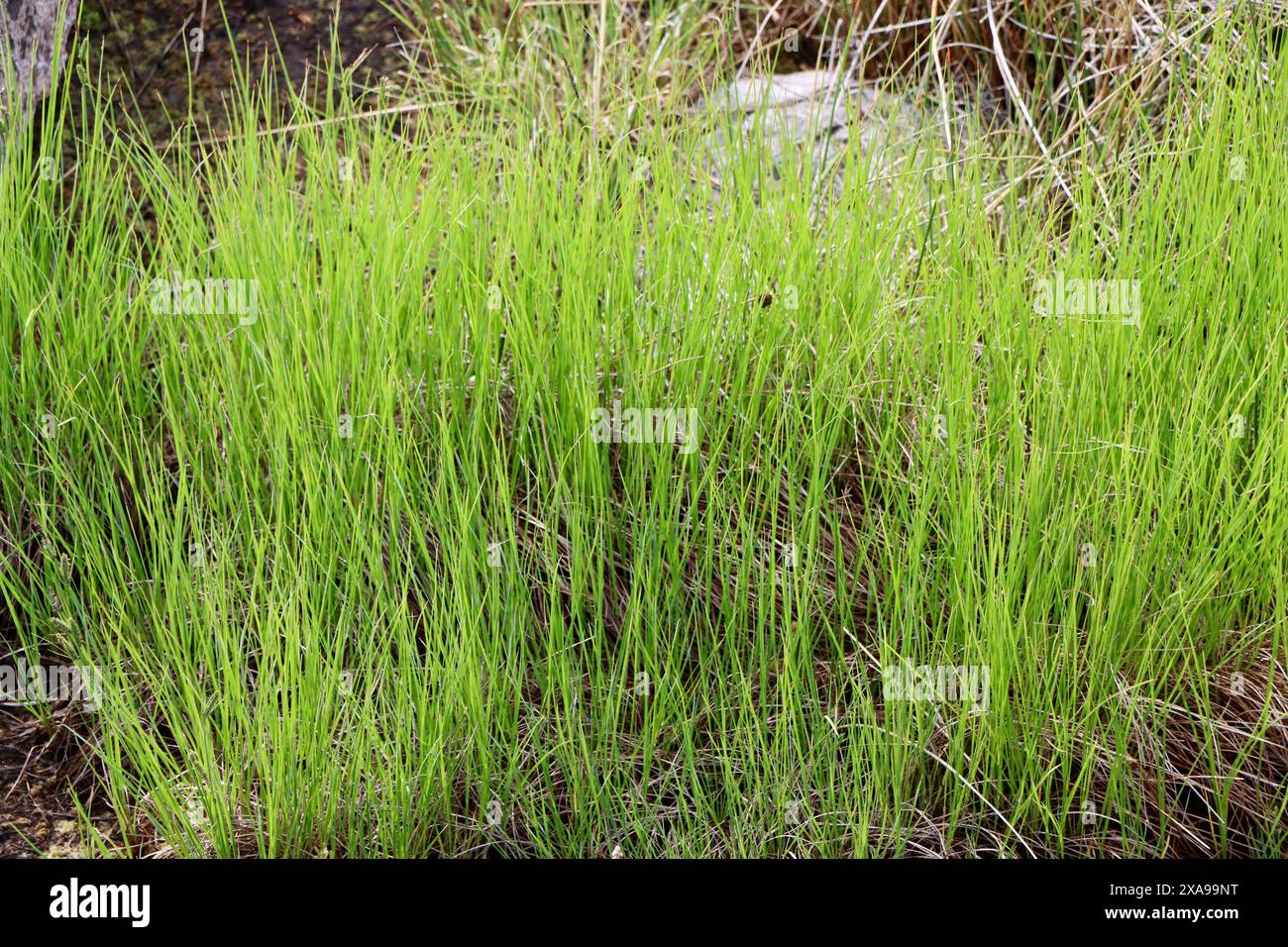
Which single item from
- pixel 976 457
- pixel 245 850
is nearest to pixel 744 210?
pixel 976 457

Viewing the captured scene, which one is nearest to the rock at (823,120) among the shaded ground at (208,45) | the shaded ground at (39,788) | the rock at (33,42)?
the shaded ground at (208,45)

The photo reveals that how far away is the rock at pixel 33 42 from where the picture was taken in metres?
2.56

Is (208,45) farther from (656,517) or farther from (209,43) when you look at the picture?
(656,517)

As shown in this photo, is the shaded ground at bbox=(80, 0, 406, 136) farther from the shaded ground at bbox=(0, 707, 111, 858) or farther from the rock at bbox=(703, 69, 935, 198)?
the shaded ground at bbox=(0, 707, 111, 858)

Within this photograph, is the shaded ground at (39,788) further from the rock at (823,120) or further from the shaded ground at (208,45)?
the rock at (823,120)

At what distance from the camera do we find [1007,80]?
3.14m

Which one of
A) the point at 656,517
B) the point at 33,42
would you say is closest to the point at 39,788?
the point at 656,517

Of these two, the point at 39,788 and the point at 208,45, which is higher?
the point at 208,45

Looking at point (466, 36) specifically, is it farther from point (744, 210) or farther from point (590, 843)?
point (590, 843)

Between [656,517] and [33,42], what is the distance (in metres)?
1.93

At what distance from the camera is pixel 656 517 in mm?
2117
